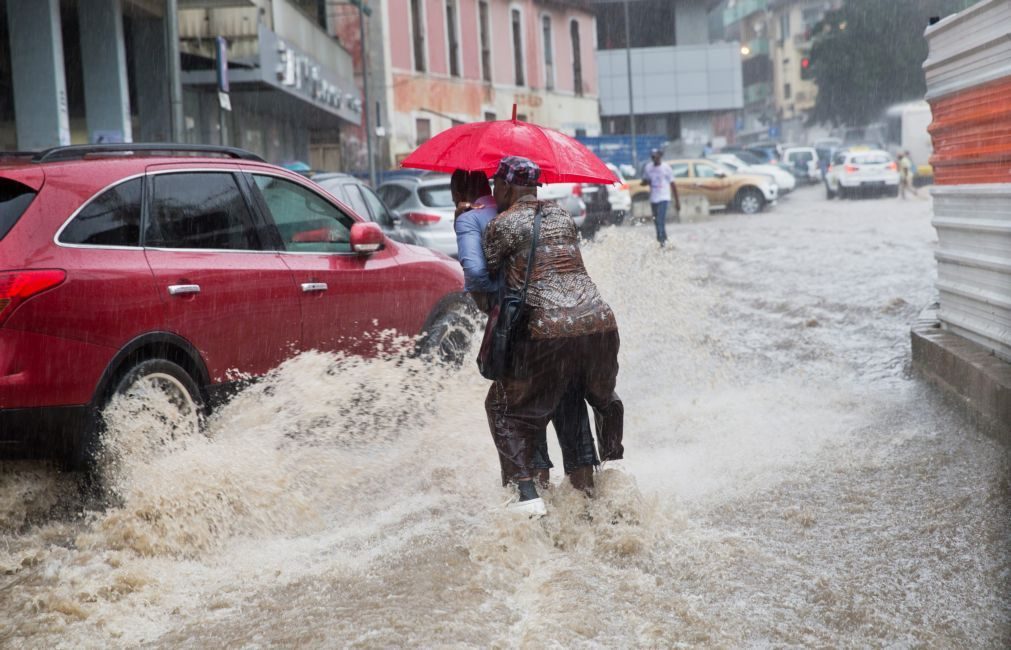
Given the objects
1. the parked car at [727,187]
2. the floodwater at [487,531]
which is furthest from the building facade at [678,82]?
the floodwater at [487,531]

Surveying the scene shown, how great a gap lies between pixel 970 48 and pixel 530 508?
13.4 ft

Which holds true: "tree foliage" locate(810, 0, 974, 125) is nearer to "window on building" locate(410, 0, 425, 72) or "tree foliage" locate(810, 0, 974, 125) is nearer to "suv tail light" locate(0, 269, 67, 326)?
"window on building" locate(410, 0, 425, 72)

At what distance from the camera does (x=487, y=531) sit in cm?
493

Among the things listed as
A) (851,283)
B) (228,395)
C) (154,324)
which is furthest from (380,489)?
(851,283)

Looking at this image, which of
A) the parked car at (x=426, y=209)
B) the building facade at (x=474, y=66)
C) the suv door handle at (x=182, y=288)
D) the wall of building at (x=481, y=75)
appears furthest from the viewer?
the wall of building at (x=481, y=75)

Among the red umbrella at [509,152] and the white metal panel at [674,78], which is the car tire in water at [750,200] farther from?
the red umbrella at [509,152]

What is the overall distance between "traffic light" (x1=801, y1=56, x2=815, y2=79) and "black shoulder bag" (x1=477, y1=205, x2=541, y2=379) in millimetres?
60825

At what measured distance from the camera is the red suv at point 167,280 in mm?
4875

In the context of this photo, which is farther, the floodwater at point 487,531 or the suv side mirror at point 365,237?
the suv side mirror at point 365,237

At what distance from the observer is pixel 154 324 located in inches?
211

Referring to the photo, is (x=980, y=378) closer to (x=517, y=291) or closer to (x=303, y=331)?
(x=517, y=291)

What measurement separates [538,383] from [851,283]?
34.5 ft

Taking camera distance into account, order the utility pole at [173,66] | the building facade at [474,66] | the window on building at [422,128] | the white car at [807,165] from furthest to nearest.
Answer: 1. the white car at [807,165]
2. the window on building at [422,128]
3. the building facade at [474,66]
4. the utility pole at [173,66]

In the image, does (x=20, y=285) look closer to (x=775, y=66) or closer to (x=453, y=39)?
(x=453, y=39)
